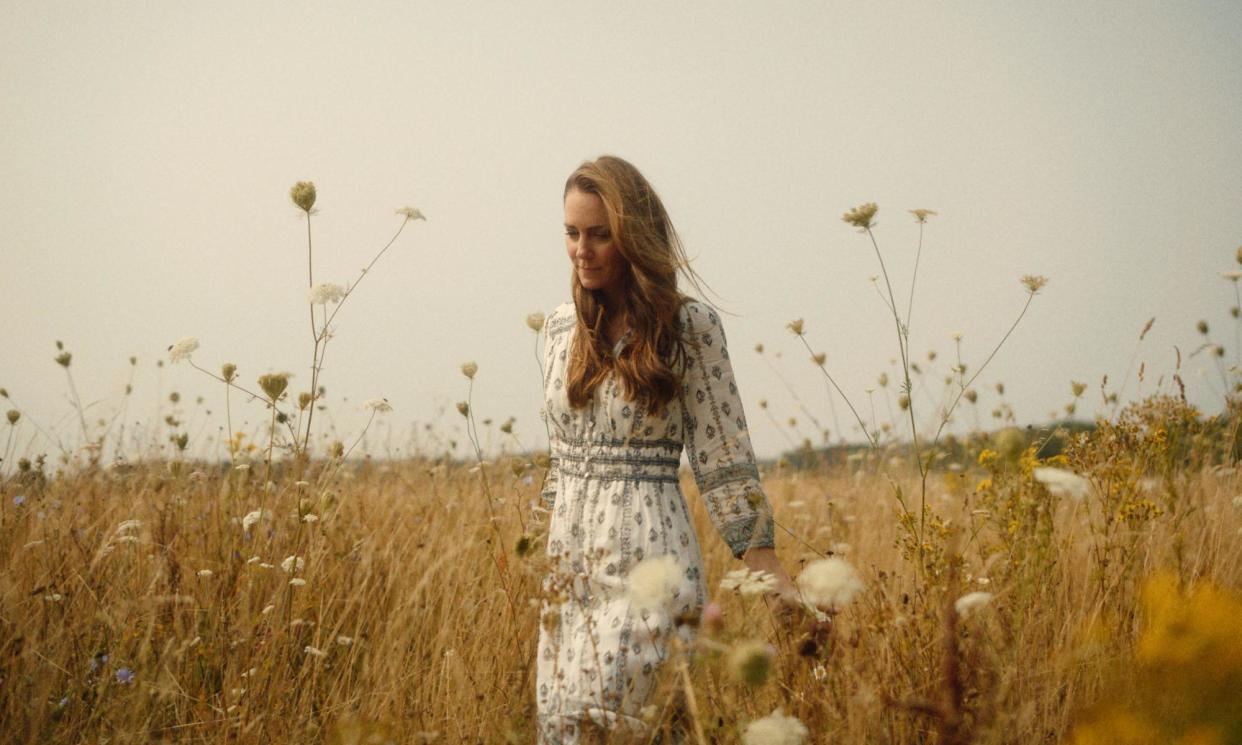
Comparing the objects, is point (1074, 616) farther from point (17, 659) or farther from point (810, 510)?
point (17, 659)

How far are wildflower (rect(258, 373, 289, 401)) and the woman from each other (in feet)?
2.73

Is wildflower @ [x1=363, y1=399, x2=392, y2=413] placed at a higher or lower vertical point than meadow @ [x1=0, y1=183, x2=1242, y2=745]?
higher

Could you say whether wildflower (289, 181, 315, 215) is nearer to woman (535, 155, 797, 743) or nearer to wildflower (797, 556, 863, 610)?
woman (535, 155, 797, 743)

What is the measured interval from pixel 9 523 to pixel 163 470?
0.99 metres

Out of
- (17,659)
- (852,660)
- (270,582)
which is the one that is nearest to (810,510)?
(270,582)

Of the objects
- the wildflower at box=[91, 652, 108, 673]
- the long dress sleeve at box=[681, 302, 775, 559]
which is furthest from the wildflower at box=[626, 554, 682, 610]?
the wildflower at box=[91, 652, 108, 673]

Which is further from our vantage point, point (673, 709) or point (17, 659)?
point (17, 659)

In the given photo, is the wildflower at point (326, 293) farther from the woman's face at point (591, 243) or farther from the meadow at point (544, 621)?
the woman's face at point (591, 243)

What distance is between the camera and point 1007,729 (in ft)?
6.12

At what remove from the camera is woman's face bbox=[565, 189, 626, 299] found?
2.41 m

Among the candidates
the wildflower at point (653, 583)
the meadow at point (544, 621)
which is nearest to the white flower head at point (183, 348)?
the meadow at point (544, 621)

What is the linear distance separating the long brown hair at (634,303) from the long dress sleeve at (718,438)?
6cm

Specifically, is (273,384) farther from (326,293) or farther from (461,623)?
(461,623)

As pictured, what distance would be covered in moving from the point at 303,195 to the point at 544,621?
157 cm
